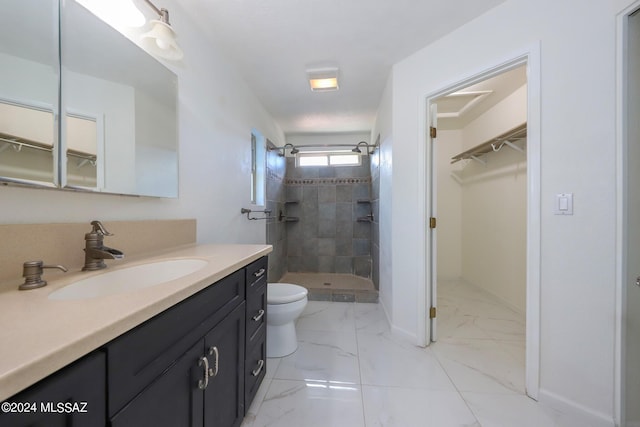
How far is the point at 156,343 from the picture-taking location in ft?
2.00

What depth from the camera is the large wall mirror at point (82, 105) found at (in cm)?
75

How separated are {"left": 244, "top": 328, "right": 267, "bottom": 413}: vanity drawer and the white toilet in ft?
0.91

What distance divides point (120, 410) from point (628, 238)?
1.91 meters

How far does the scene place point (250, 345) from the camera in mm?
1201

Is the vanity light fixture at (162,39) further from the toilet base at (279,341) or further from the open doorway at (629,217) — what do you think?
the open doorway at (629,217)

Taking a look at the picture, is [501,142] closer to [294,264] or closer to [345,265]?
[345,265]

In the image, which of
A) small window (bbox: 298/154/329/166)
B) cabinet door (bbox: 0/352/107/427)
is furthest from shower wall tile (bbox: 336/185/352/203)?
cabinet door (bbox: 0/352/107/427)

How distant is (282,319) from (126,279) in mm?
1033

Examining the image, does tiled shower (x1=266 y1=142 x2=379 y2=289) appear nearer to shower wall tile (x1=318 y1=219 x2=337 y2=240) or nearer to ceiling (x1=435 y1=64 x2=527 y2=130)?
shower wall tile (x1=318 y1=219 x2=337 y2=240)

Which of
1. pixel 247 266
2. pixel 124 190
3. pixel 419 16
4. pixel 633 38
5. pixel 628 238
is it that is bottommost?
pixel 247 266

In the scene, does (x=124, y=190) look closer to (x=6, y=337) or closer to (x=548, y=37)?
(x=6, y=337)

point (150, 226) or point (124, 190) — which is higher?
point (124, 190)

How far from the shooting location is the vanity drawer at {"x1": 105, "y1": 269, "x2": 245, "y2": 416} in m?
0.50

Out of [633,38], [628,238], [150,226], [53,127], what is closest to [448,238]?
[628,238]
